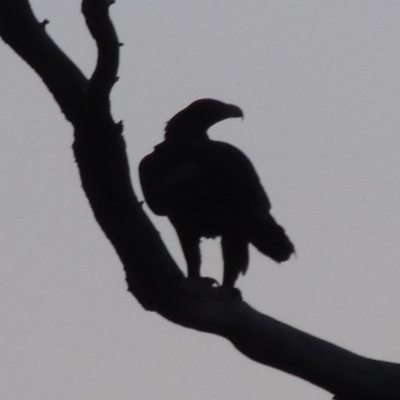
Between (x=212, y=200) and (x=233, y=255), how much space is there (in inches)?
20.5

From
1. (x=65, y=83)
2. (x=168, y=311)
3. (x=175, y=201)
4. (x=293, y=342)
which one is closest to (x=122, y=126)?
(x=65, y=83)

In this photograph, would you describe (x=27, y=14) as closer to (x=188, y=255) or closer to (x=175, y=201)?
(x=175, y=201)

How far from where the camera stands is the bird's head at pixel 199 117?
23.6 ft

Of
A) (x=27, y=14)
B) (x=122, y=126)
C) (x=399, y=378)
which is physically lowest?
(x=399, y=378)

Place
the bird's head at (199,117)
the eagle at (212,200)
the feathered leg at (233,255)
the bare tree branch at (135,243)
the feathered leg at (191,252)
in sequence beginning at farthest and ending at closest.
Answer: the bird's head at (199,117) < the feathered leg at (191,252) < the feathered leg at (233,255) < the eagle at (212,200) < the bare tree branch at (135,243)

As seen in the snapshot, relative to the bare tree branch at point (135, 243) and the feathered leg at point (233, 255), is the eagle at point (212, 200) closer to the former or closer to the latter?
→ the feathered leg at point (233, 255)

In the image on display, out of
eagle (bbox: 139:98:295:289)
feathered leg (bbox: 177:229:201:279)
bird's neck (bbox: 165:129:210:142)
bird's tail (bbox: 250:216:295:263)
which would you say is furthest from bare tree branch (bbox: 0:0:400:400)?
bird's neck (bbox: 165:129:210:142)

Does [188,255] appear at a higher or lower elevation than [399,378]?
higher

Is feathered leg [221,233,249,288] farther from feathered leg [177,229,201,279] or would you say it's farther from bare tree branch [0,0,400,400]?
bare tree branch [0,0,400,400]

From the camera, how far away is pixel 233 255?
6684 mm

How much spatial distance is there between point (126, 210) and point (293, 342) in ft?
3.83

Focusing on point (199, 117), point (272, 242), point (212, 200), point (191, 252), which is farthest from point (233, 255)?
point (199, 117)

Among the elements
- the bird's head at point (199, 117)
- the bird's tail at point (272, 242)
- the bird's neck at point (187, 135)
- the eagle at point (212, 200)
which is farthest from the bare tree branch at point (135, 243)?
the bird's head at point (199, 117)

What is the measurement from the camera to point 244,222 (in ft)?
21.2
